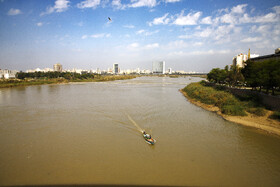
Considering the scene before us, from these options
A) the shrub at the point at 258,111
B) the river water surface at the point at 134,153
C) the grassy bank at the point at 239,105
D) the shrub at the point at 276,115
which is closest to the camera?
the river water surface at the point at 134,153

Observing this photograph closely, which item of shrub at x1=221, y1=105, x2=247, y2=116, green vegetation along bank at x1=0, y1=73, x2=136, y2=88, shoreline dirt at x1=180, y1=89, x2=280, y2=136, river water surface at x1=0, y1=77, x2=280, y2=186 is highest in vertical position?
green vegetation along bank at x1=0, y1=73, x2=136, y2=88

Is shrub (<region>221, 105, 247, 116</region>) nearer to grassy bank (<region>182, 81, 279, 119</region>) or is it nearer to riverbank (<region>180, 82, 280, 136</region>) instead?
grassy bank (<region>182, 81, 279, 119</region>)

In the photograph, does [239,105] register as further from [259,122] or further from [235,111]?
[259,122]

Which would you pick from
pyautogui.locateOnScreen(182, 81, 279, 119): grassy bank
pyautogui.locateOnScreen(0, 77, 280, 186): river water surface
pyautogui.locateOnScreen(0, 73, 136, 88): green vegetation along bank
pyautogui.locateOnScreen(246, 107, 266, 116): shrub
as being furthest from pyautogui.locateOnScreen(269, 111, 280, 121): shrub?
pyautogui.locateOnScreen(0, 73, 136, 88): green vegetation along bank

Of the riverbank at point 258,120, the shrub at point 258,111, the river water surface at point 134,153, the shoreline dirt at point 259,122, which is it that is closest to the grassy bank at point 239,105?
the shrub at point 258,111

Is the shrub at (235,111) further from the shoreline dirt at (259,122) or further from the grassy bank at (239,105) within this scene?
the shoreline dirt at (259,122)

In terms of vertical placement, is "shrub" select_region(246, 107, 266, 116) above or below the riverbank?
above

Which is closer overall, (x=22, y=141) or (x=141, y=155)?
(x=141, y=155)

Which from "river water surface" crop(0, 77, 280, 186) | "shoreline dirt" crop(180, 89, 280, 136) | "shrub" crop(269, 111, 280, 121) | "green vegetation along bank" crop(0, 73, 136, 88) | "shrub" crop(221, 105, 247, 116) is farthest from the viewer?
"green vegetation along bank" crop(0, 73, 136, 88)

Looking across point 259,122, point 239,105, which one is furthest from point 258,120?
point 239,105

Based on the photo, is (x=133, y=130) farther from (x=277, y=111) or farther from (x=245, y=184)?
(x=277, y=111)

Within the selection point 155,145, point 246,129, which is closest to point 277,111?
point 246,129
